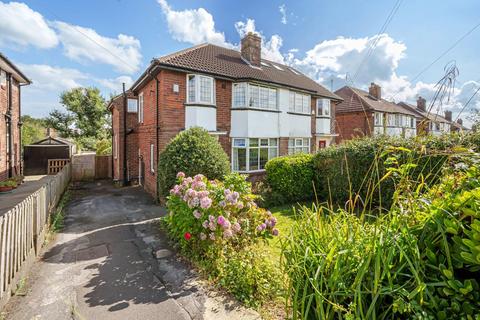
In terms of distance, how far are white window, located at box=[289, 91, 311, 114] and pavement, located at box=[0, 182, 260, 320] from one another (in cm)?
1113

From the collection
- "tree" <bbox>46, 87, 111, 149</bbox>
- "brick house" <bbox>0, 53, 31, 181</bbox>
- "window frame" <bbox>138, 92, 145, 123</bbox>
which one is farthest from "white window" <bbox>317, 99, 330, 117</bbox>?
"tree" <bbox>46, 87, 111, 149</bbox>

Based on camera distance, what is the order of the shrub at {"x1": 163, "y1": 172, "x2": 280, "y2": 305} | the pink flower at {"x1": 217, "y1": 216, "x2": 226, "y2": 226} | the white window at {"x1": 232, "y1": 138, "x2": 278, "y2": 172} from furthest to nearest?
the white window at {"x1": 232, "y1": 138, "x2": 278, "y2": 172}
the pink flower at {"x1": 217, "y1": 216, "x2": 226, "y2": 226}
the shrub at {"x1": 163, "y1": 172, "x2": 280, "y2": 305}

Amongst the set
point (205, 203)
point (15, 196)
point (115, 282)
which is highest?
point (205, 203)

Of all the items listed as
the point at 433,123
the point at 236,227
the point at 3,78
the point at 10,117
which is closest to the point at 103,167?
the point at 10,117

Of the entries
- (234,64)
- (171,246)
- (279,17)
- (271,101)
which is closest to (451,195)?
(171,246)

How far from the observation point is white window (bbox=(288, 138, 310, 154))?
15.4 meters

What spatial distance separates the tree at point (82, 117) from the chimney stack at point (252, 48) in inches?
1252

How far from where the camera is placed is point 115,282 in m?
4.41

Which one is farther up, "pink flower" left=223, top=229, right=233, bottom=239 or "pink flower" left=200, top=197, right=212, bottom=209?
"pink flower" left=200, top=197, right=212, bottom=209

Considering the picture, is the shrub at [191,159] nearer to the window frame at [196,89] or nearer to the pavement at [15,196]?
the window frame at [196,89]

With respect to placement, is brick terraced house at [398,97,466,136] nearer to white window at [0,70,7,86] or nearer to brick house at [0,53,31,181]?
brick house at [0,53,31,181]

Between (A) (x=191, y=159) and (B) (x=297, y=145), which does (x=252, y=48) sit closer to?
(B) (x=297, y=145)

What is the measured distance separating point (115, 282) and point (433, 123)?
211 inches

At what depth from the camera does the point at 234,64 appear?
549 inches
